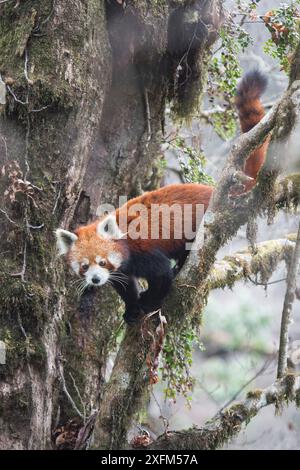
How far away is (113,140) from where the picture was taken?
588 cm

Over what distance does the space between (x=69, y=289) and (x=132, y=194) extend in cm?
135

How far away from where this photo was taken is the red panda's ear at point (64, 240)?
4.91 m

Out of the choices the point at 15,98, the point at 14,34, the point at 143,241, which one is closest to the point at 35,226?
the point at 15,98

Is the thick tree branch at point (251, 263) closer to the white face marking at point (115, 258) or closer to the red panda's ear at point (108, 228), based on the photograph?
the white face marking at point (115, 258)

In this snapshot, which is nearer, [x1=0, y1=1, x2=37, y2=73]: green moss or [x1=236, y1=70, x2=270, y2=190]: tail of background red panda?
[x1=0, y1=1, x2=37, y2=73]: green moss

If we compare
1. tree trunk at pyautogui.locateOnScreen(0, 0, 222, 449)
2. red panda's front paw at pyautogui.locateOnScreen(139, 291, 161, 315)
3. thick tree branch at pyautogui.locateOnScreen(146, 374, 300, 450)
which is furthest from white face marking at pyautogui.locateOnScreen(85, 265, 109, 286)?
thick tree branch at pyautogui.locateOnScreen(146, 374, 300, 450)

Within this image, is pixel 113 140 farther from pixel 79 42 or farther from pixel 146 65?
pixel 79 42

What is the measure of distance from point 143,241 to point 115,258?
0.99 feet

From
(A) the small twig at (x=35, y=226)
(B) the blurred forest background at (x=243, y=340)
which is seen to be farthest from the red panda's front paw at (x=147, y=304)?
(B) the blurred forest background at (x=243, y=340)

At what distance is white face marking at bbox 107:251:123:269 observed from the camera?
527 cm

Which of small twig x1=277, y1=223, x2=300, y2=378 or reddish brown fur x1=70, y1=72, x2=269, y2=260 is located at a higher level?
reddish brown fur x1=70, y1=72, x2=269, y2=260

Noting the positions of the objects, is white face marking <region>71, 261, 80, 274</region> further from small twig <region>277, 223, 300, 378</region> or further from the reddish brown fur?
small twig <region>277, 223, 300, 378</region>
